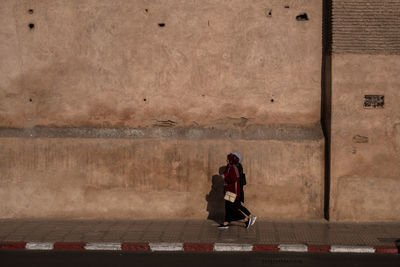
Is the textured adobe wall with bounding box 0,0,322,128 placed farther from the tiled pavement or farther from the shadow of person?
the tiled pavement

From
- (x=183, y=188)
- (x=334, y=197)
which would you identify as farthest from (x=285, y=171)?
(x=183, y=188)

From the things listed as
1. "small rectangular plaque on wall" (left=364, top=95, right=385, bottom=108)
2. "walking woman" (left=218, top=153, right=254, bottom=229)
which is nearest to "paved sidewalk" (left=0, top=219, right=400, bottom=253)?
"walking woman" (left=218, top=153, right=254, bottom=229)

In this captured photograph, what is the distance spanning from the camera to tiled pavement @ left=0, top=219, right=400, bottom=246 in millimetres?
8266

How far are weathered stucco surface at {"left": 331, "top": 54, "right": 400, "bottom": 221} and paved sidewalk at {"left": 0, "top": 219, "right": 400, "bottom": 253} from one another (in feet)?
1.45

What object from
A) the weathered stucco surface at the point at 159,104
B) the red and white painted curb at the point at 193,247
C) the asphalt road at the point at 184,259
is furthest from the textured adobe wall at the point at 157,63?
the asphalt road at the point at 184,259

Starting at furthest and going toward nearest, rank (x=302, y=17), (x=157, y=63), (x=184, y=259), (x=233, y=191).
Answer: (x=157, y=63), (x=302, y=17), (x=233, y=191), (x=184, y=259)

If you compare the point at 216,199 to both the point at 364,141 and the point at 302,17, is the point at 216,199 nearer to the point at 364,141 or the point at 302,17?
the point at 364,141

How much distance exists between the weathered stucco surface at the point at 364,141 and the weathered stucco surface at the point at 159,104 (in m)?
0.49

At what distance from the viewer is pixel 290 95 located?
32.6ft

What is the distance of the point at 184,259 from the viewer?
7.48m

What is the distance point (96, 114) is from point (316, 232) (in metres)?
4.65

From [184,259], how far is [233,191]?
194 centimetres

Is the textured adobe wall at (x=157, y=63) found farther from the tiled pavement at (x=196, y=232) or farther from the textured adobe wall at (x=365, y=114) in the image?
the tiled pavement at (x=196, y=232)

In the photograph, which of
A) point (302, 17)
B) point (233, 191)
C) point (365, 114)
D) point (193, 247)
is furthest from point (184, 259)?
point (302, 17)
